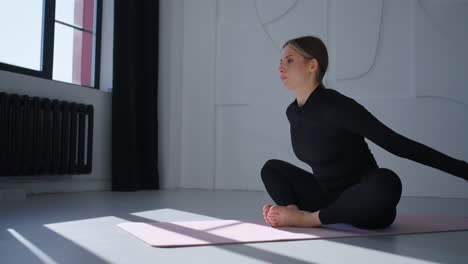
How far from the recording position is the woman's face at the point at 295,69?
5.41 feet

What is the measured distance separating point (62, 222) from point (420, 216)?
4.78 ft

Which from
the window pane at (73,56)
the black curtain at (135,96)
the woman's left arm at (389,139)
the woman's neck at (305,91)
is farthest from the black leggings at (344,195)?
the window pane at (73,56)

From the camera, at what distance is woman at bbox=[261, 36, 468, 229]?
1.43 meters

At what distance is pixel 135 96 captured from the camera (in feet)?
12.3

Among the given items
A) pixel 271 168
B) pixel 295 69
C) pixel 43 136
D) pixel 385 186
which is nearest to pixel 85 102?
pixel 43 136

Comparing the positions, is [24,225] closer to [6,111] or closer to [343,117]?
[343,117]

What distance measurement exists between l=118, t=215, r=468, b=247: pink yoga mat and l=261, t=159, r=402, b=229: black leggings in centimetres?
5

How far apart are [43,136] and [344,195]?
7.10 feet

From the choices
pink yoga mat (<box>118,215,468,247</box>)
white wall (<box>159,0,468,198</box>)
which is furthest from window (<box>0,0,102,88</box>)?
pink yoga mat (<box>118,215,468,247</box>)

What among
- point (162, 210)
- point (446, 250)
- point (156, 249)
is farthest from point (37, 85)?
point (446, 250)

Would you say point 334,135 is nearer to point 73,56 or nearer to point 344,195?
point 344,195

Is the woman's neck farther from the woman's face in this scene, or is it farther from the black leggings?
the black leggings

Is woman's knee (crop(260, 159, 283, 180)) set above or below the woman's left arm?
below

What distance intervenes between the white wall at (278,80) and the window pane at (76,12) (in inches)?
25.0
